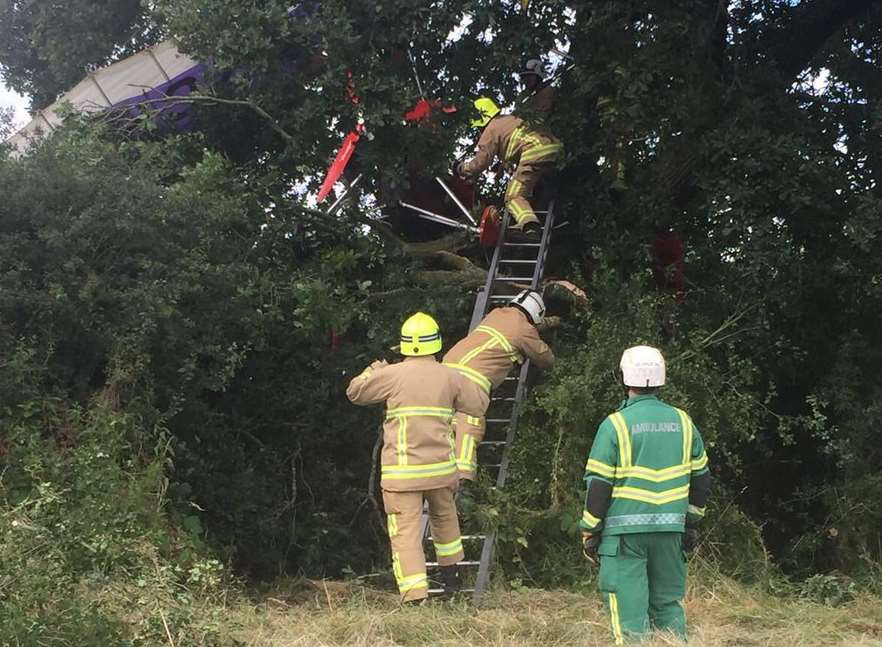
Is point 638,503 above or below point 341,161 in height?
below

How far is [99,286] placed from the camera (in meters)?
5.88

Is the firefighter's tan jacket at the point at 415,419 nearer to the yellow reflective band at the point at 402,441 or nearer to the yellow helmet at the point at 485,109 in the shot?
the yellow reflective band at the point at 402,441

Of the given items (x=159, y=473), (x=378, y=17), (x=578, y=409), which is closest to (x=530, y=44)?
(x=378, y=17)

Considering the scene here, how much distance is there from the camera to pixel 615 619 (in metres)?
4.27

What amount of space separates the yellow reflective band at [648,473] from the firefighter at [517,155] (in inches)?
155

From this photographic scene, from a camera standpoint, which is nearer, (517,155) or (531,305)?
(531,305)

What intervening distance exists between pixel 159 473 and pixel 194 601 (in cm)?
126

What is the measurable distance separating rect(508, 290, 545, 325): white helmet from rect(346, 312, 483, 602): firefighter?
1.59m

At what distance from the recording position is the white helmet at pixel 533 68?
762 centimetres

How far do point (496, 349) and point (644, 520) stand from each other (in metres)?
2.62

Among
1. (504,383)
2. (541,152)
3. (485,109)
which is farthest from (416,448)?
(485,109)

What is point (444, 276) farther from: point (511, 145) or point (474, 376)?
point (474, 376)

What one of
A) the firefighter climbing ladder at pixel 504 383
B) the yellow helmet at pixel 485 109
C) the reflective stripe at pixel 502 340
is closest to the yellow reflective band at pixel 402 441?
the firefighter climbing ladder at pixel 504 383

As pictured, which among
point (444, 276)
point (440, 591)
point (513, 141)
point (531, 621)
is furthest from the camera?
point (444, 276)
